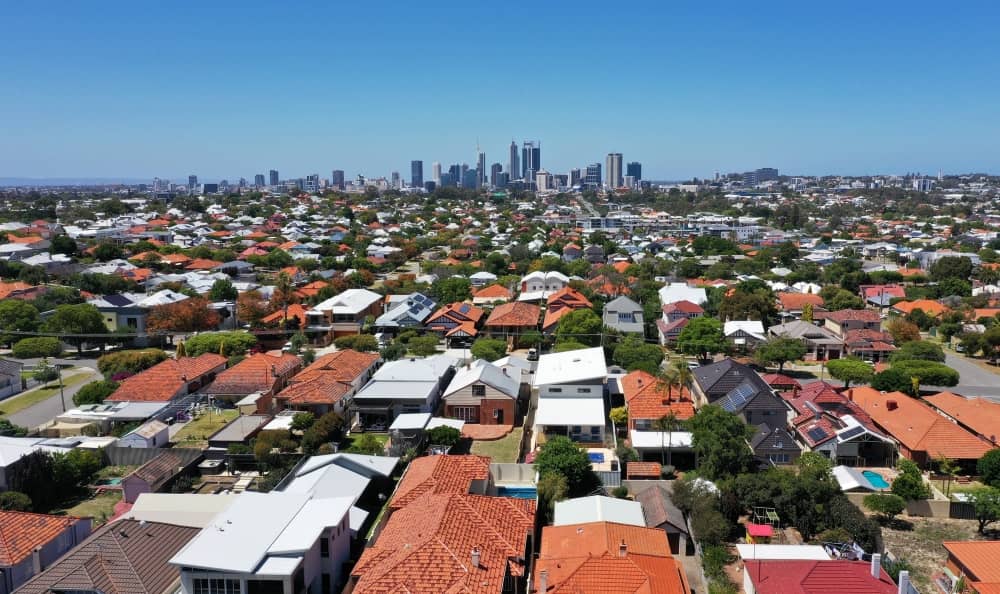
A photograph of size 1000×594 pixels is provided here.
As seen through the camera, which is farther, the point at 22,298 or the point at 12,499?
the point at 22,298

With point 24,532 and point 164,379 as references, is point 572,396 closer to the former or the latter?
point 164,379

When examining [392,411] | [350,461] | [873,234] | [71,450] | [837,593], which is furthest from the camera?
[873,234]

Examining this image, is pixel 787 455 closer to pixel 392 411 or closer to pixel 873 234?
pixel 392 411

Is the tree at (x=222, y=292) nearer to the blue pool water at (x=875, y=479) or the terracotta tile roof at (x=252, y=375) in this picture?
the terracotta tile roof at (x=252, y=375)

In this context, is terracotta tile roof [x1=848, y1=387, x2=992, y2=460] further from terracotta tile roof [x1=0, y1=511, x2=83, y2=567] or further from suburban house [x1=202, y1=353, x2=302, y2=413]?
terracotta tile roof [x1=0, y1=511, x2=83, y2=567]

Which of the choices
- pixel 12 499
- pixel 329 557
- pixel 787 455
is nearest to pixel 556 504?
pixel 329 557

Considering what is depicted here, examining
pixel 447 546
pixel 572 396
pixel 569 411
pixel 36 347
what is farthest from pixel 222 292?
pixel 447 546

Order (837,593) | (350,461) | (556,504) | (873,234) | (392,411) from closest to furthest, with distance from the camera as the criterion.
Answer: (837,593) < (556,504) < (350,461) < (392,411) < (873,234)
